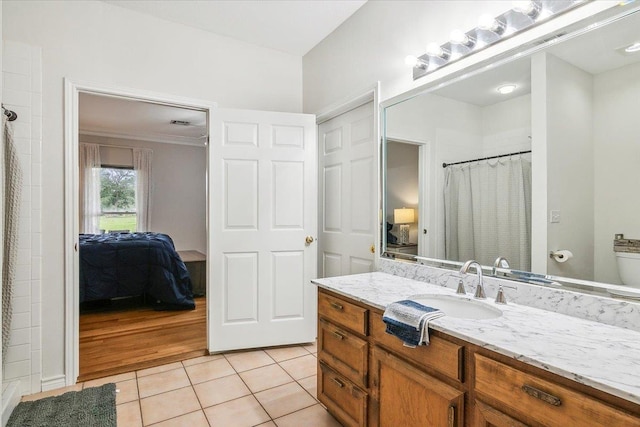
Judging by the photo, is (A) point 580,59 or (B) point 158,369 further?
(B) point 158,369

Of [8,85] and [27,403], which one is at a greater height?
[8,85]

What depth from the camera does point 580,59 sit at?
135 centimetres

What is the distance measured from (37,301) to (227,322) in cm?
128

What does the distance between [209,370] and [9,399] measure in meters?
1.12

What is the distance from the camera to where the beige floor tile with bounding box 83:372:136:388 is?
232cm

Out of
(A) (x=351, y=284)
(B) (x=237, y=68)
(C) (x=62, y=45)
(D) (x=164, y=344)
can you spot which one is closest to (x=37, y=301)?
(D) (x=164, y=344)

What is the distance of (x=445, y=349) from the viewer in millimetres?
1189

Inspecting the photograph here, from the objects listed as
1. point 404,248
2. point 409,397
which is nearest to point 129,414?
point 409,397

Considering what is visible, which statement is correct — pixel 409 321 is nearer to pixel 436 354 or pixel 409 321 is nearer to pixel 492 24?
pixel 436 354

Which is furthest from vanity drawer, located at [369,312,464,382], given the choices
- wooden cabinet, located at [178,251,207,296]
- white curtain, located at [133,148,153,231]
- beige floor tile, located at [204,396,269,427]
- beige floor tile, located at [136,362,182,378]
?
white curtain, located at [133,148,153,231]

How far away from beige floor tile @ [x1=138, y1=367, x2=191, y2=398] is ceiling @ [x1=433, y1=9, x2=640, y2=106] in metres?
2.54

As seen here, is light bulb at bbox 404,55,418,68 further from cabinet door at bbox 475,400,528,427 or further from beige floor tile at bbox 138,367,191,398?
beige floor tile at bbox 138,367,191,398

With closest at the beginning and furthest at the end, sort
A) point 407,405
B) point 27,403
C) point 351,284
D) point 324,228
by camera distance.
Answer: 1. point 407,405
2. point 351,284
3. point 27,403
4. point 324,228

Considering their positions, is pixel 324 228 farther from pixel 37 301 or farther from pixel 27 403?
pixel 27 403
